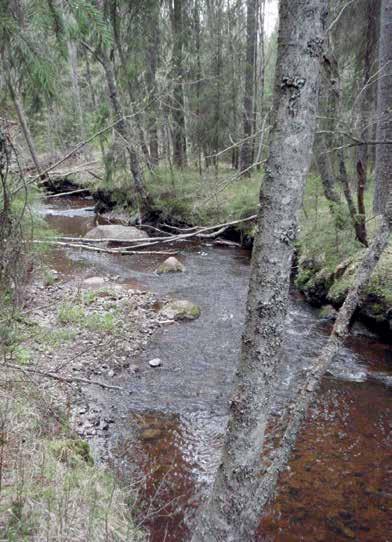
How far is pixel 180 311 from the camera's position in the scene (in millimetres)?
6168

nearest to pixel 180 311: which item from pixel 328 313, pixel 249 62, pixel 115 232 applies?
pixel 328 313

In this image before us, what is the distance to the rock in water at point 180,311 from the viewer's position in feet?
20.1

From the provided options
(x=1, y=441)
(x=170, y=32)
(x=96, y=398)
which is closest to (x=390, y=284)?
(x=96, y=398)

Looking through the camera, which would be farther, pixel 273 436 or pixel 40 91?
pixel 273 436

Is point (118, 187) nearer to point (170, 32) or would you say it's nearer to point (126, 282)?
point (170, 32)

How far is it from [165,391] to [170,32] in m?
12.4

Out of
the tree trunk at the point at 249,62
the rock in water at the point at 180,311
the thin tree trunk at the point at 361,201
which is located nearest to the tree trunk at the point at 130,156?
the tree trunk at the point at 249,62

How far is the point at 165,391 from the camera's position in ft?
14.4

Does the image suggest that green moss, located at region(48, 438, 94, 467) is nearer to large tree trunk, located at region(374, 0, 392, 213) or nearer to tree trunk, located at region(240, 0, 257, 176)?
large tree trunk, located at region(374, 0, 392, 213)

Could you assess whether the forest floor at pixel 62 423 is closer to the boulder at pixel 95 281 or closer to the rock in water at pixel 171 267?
the boulder at pixel 95 281

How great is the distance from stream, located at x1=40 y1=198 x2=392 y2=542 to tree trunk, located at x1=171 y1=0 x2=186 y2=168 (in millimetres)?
7406

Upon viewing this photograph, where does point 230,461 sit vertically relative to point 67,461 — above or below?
above

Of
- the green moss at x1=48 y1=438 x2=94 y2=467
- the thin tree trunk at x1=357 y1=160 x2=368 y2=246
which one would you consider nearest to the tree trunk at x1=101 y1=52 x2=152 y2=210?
the thin tree trunk at x1=357 y1=160 x2=368 y2=246

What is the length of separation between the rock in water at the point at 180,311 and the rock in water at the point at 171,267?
73.8 inches
